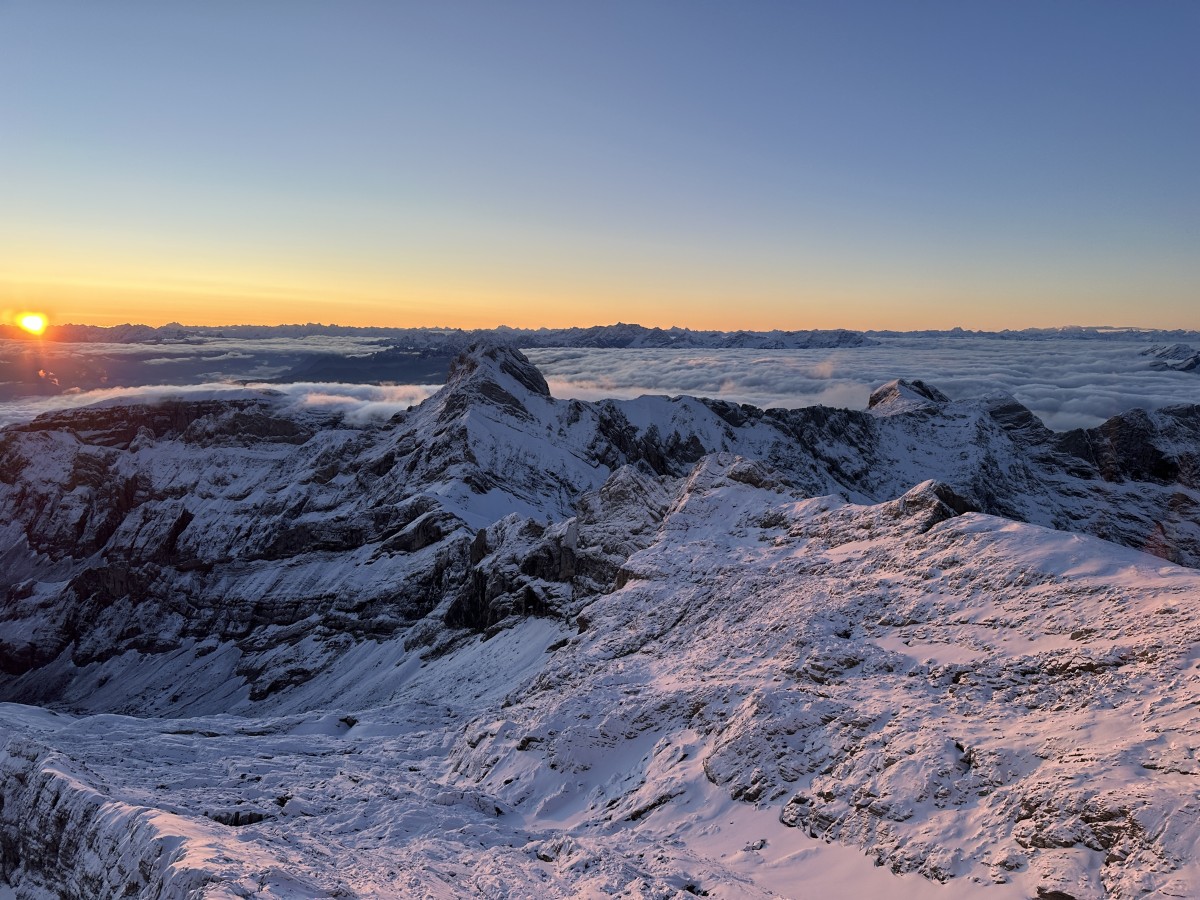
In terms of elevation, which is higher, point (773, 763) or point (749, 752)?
point (773, 763)

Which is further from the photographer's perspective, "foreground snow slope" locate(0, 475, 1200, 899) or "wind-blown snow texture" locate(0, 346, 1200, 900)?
"wind-blown snow texture" locate(0, 346, 1200, 900)

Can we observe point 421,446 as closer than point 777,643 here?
No

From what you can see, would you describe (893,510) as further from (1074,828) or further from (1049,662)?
(1074,828)

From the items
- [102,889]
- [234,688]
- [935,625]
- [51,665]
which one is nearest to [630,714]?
[935,625]

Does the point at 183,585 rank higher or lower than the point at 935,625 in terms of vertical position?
lower

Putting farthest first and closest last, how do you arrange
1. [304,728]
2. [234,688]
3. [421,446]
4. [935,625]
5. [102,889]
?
[421,446] < [234,688] < [304,728] < [935,625] < [102,889]

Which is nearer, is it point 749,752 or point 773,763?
point 773,763

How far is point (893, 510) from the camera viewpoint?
185 ft

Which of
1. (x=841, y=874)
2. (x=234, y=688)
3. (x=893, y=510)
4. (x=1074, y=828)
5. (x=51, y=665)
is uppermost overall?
(x=893, y=510)

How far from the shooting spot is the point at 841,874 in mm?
27688

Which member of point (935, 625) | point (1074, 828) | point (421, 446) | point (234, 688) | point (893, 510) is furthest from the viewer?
point (421, 446)

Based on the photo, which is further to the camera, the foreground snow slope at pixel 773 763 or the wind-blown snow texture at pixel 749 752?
the wind-blown snow texture at pixel 749 752

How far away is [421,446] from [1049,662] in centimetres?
17130

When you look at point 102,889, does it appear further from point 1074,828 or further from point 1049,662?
point 1049,662
